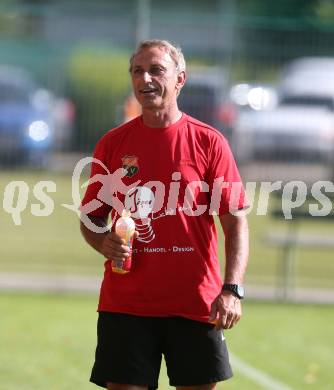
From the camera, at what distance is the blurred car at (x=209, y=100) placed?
14.7 m

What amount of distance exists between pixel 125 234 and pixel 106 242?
0.13 m

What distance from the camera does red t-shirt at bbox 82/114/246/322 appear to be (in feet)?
20.3

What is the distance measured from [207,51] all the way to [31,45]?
2067mm

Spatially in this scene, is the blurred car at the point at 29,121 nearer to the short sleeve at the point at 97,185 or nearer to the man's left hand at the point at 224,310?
the short sleeve at the point at 97,185

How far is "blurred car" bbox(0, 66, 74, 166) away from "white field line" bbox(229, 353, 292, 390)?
16.7ft

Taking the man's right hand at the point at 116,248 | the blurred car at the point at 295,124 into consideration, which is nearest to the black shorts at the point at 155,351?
the man's right hand at the point at 116,248

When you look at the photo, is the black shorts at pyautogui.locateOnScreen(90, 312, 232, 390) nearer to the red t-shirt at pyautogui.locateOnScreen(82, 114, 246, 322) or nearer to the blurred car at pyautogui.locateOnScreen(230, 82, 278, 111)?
the red t-shirt at pyautogui.locateOnScreen(82, 114, 246, 322)

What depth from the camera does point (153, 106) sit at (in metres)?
6.20

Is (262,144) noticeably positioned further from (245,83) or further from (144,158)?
(144,158)

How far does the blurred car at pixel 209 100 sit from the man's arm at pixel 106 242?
26.9 ft

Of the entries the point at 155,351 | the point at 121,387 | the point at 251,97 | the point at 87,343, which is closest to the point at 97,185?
the point at 155,351

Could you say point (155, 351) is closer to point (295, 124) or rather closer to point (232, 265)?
point (232, 265)

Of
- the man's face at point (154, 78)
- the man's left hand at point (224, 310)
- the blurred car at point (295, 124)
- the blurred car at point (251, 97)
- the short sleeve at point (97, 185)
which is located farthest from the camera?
the blurred car at point (295, 124)

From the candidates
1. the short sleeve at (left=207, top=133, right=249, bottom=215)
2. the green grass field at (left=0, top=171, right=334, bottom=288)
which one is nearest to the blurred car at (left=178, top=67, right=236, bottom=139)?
the green grass field at (left=0, top=171, right=334, bottom=288)
